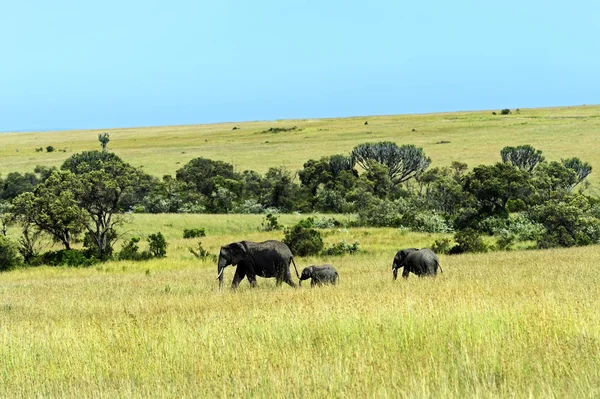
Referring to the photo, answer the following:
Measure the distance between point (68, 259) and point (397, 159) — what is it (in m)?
53.0

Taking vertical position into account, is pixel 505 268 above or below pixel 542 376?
below

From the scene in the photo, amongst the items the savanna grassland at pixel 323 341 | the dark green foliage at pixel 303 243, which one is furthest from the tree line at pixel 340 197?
the savanna grassland at pixel 323 341

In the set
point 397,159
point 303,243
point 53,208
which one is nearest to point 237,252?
point 303,243

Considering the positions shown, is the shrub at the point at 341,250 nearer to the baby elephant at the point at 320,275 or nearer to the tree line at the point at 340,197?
the tree line at the point at 340,197

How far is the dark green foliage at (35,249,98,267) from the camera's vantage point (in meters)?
32.5

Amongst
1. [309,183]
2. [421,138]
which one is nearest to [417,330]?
[309,183]

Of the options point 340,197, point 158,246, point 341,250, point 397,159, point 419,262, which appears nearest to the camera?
point 419,262

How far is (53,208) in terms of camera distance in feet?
110

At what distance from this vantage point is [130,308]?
1477 centimetres

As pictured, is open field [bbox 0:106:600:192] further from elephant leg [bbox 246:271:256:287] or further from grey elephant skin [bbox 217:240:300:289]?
elephant leg [bbox 246:271:256:287]

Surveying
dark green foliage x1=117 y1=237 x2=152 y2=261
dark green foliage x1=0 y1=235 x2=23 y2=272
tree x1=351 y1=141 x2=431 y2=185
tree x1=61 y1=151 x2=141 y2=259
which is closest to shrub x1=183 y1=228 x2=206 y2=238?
tree x1=61 y1=151 x2=141 y2=259

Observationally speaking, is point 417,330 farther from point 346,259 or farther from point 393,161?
point 393,161

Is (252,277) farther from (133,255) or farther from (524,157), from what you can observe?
(524,157)

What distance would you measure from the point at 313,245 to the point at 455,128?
116 metres
